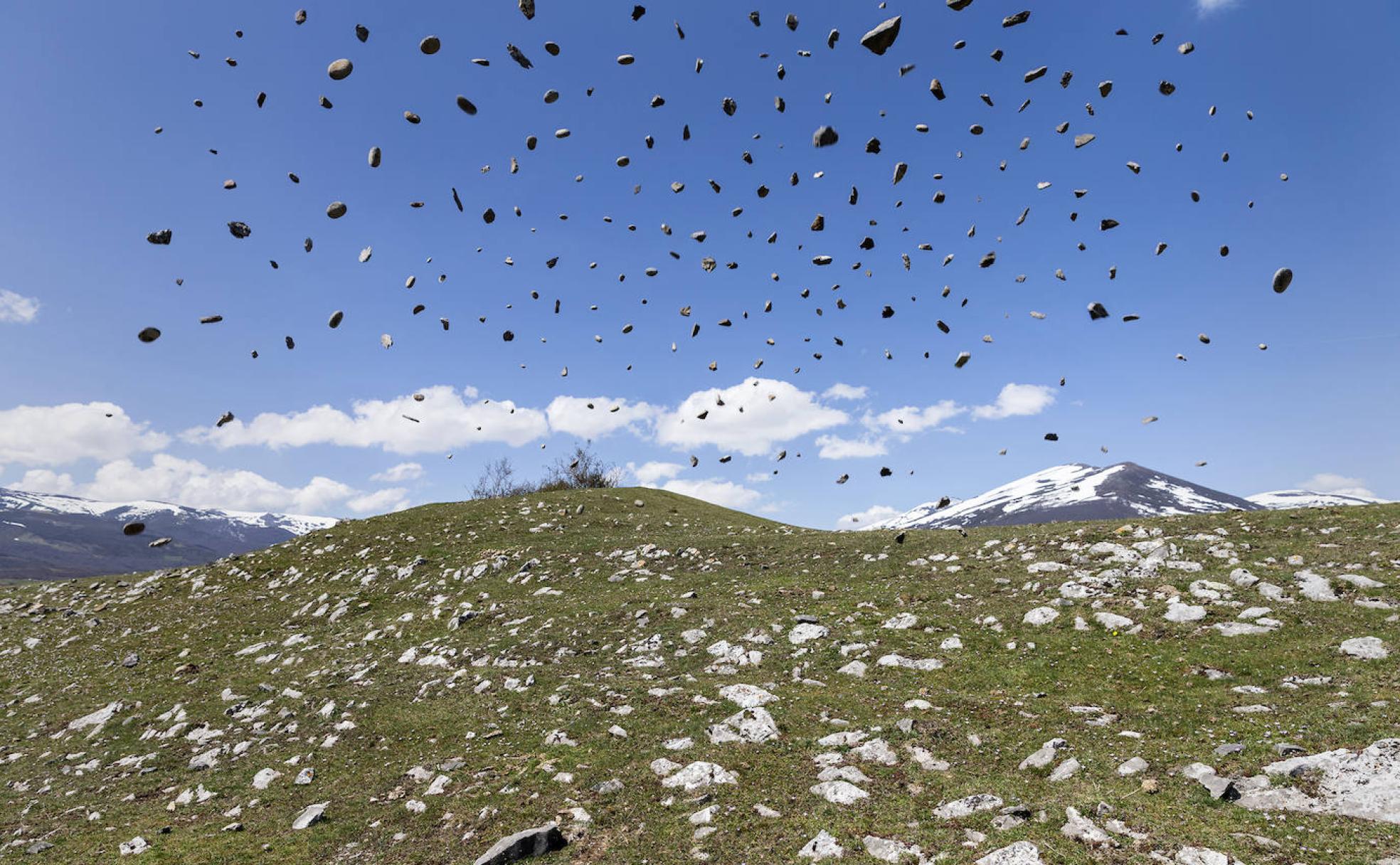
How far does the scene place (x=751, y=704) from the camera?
35.5 ft

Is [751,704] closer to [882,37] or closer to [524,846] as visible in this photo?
[524,846]

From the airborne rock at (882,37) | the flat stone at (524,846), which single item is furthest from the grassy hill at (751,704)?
the airborne rock at (882,37)

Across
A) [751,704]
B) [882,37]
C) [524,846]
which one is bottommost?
[524,846]

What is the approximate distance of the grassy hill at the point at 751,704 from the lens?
7.36m

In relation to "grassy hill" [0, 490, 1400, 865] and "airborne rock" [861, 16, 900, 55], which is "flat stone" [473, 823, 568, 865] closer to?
"grassy hill" [0, 490, 1400, 865]

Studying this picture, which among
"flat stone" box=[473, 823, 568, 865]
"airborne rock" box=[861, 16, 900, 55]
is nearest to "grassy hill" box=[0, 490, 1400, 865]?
"flat stone" box=[473, 823, 568, 865]

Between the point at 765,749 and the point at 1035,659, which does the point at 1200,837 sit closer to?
the point at 765,749

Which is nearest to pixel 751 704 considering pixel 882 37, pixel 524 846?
pixel 524 846

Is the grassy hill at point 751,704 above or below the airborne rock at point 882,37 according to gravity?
below

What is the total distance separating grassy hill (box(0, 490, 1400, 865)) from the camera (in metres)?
7.36

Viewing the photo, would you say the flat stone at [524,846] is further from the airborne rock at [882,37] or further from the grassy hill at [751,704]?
the airborne rock at [882,37]

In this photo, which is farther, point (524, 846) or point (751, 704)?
point (751, 704)

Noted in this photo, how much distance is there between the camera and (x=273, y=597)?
24328 millimetres

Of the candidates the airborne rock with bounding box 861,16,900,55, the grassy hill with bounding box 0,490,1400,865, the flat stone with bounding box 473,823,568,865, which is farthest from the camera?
the airborne rock with bounding box 861,16,900,55
